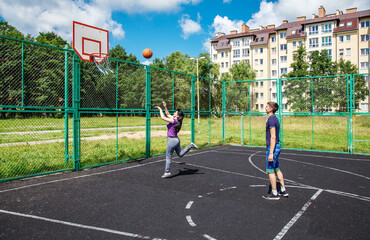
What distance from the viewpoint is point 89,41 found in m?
9.84

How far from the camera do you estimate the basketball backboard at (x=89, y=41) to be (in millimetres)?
9320

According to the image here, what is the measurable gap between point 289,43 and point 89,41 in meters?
58.3

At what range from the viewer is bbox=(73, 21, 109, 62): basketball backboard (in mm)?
9320

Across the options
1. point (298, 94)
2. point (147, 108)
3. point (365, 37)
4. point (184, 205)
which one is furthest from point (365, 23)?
point (184, 205)

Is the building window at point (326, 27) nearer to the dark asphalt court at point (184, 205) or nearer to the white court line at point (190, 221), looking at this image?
the dark asphalt court at point (184, 205)

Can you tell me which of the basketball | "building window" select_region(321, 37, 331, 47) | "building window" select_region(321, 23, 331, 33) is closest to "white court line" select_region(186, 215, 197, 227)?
the basketball

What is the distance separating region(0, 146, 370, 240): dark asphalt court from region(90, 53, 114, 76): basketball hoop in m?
3.46

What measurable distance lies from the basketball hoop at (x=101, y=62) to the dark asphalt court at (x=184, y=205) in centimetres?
346

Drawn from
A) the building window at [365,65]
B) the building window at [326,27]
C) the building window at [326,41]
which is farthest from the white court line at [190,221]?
the building window at [326,27]

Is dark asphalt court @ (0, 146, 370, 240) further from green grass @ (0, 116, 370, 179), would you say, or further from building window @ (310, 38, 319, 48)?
building window @ (310, 38, 319, 48)

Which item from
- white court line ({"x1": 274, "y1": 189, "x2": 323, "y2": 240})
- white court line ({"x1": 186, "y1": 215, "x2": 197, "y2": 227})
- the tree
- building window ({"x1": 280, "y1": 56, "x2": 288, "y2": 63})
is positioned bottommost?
white court line ({"x1": 274, "y1": 189, "x2": 323, "y2": 240})

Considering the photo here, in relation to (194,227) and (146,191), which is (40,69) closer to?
(146,191)

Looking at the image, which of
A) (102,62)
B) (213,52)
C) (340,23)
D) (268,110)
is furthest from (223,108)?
(213,52)

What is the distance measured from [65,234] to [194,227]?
6.71 ft
